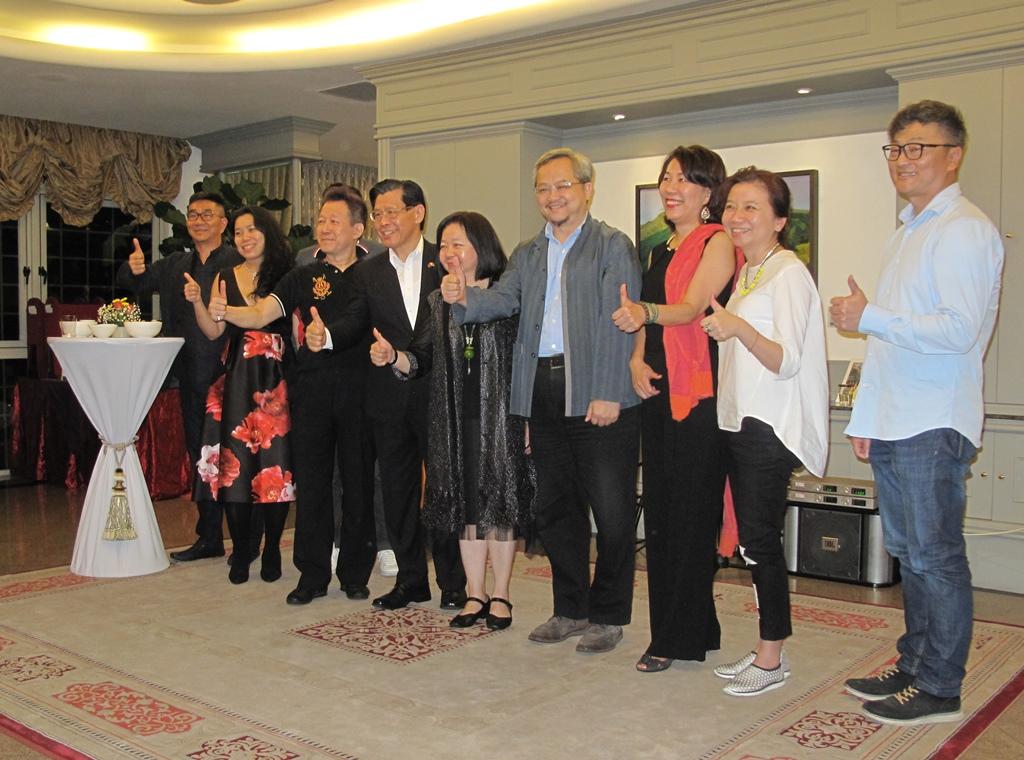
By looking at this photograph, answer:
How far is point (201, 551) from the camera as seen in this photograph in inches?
183

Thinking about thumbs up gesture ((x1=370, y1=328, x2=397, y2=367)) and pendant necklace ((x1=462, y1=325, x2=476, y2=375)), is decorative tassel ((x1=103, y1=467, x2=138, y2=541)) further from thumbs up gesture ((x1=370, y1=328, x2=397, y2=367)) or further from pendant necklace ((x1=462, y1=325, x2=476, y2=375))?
pendant necklace ((x1=462, y1=325, x2=476, y2=375))

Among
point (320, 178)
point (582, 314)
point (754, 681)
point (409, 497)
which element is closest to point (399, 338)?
point (409, 497)

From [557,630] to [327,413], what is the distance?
46.2 inches

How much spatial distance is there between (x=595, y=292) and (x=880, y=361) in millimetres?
886

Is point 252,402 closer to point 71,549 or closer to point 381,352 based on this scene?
point 381,352

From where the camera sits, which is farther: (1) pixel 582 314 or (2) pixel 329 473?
(2) pixel 329 473

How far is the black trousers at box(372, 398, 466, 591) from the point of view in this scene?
3643 mm

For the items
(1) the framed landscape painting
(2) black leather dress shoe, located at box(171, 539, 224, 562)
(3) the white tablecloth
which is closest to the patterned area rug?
(3) the white tablecloth

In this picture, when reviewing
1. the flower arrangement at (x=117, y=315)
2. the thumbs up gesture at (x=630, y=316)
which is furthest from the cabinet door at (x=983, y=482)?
the flower arrangement at (x=117, y=315)

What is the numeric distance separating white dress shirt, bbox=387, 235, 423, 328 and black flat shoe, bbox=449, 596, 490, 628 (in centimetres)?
101

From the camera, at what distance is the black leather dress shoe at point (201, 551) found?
461cm

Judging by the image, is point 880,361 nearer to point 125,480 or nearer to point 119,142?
point 125,480

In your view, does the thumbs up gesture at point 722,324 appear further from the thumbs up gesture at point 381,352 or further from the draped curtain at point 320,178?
the draped curtain at point 320,178

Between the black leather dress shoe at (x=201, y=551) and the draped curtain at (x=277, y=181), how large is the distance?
406 cm
